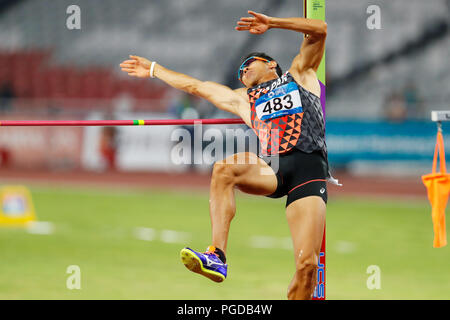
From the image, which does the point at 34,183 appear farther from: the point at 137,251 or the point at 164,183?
the point at 137,251

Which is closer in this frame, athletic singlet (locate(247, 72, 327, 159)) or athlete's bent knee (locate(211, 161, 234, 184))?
athlete's bent knee (locate(211, 161, 234, 184))

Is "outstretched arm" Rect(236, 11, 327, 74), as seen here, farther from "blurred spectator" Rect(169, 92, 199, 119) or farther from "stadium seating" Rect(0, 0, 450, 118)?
"stadium seating" Rect(0, 0, 450, 118)

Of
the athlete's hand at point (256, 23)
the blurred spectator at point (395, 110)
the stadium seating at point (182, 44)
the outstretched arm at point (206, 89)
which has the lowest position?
the outstretched arm at point (206, 89)

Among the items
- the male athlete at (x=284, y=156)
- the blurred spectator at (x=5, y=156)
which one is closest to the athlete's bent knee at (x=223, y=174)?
the male athlete at (x=284, y=156)

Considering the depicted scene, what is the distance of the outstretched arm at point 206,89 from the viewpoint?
5.82m

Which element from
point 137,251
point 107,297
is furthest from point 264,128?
point 137,251

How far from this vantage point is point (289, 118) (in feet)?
18.1

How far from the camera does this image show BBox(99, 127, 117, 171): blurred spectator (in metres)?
19.0

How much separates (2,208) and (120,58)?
10.9 metres

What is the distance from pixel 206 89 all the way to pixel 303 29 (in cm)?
104

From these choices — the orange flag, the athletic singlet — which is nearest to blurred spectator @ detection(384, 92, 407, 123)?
the orange flag

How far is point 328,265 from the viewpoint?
33.9ft

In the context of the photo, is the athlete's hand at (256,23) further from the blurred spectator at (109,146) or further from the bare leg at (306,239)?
the blurred spectator at (109,146)

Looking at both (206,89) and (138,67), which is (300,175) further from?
(138,67)
